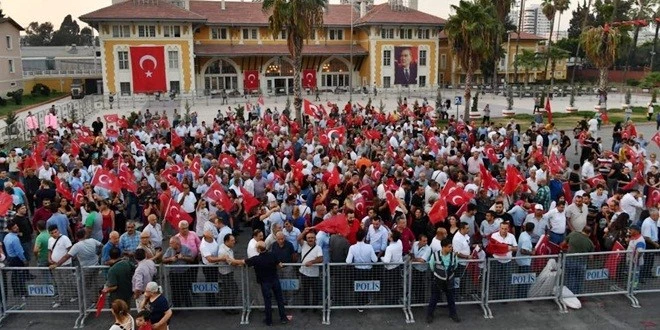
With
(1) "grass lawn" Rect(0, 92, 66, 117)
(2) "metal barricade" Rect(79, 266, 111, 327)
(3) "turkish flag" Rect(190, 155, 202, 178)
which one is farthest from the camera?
(1) "grass lawn" Rect(0, 92, 66, 117)

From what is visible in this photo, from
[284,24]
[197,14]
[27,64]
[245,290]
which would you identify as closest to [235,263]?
[245,290]

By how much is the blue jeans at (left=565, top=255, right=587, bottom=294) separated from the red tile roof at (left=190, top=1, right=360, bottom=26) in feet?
179

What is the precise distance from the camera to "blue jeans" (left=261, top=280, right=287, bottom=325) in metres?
8.91

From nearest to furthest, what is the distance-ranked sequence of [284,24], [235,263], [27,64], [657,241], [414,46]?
[235,263] < [657,241] < [284,24] < [414,46] < [27,64]

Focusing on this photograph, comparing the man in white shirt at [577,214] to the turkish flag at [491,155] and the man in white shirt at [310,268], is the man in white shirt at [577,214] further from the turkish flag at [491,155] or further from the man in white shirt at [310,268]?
the turkish flag at [491,155]

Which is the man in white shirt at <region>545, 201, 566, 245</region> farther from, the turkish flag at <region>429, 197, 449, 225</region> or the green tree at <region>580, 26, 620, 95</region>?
the green tree at <region>580, 26, 620, 95</region>

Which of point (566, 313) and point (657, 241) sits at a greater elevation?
point (657, 241)

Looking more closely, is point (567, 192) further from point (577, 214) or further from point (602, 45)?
point (602, 45)

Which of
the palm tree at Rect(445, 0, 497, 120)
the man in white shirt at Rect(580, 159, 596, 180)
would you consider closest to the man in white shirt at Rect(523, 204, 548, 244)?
the man in white shirt at Rect(580, 159, 596, 180)

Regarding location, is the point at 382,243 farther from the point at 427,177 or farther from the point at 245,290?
the point at 427,177

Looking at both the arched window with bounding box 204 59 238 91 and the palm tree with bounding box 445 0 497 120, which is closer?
the palm tree with bounding box 445 0 497 120

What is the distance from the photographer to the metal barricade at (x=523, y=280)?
9445mm

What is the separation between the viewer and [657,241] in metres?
10.4

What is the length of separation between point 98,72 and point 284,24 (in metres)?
48.4
